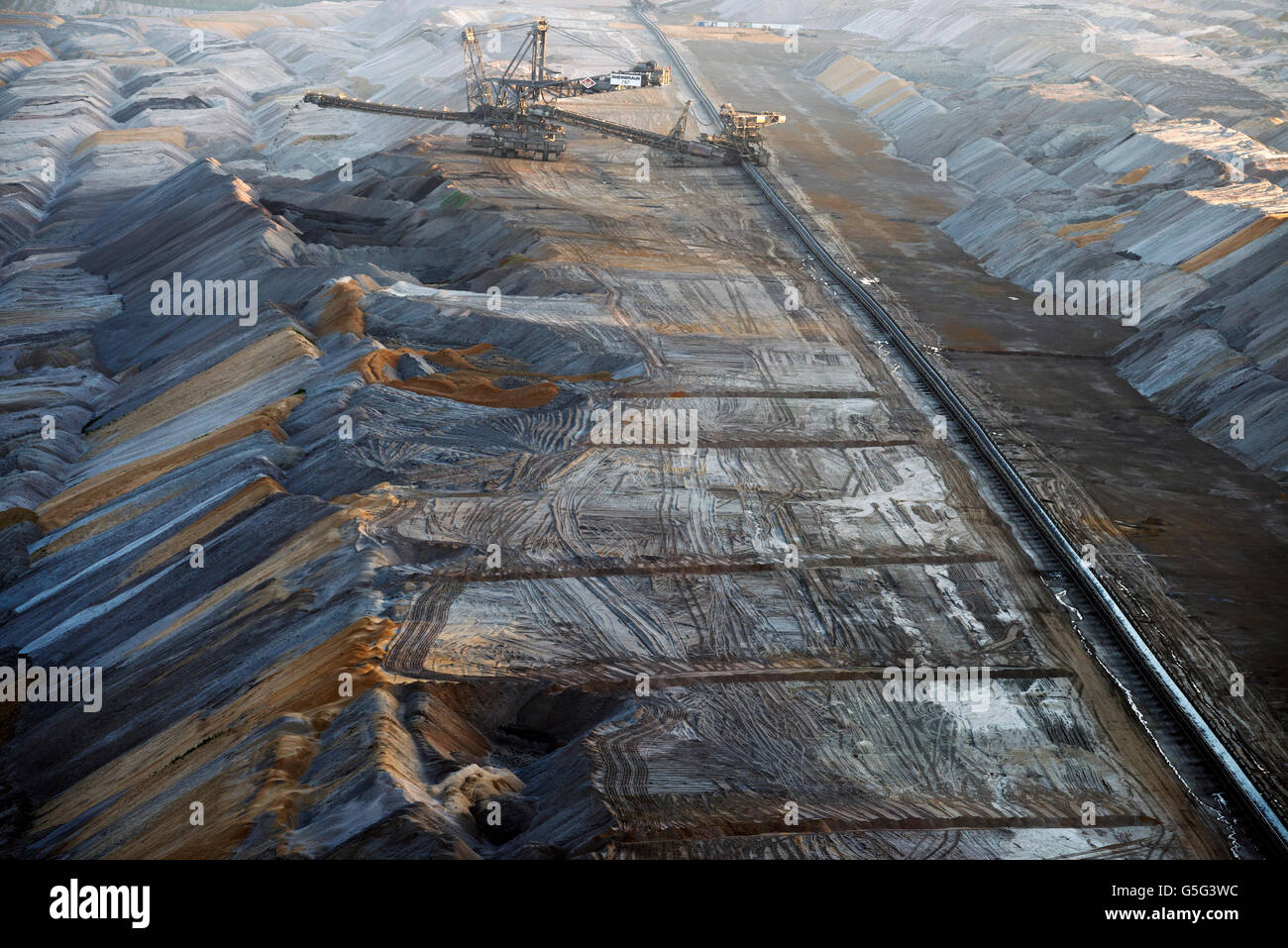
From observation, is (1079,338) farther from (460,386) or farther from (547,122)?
(547,122)

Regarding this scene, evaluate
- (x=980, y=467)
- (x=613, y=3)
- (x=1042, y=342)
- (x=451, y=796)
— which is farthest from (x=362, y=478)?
(x=613, y=3)

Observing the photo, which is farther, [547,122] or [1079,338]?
[547,122]

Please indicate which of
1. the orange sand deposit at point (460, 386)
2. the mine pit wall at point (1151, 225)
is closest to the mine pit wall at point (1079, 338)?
the mine pit wall at point (1151, 225)

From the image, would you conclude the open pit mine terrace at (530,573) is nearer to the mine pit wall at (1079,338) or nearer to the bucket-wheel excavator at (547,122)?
the mine pit wall at (1079,338)

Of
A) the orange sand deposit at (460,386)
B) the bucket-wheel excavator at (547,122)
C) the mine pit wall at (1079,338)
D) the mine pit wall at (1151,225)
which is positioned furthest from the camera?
the bucket-wheel excavator at (547,122)

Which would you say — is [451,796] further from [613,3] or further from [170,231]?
[613,3]

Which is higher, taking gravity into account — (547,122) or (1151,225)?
(547,122)

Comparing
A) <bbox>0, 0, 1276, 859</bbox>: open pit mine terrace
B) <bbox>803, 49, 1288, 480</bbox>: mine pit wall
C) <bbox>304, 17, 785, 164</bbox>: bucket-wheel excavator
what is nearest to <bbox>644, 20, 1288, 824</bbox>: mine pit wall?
<bbox>803, 49, 1288, 480</bbox>: mine pit wall

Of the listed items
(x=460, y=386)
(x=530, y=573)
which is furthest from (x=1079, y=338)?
(x=530, y=573)

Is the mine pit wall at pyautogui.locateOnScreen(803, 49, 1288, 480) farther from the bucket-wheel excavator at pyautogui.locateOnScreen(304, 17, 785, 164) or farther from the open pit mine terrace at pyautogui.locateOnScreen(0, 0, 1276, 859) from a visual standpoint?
the bucket-wheel excavator at pyautogui.locateOnScreen(304, 17, 785, 164)
